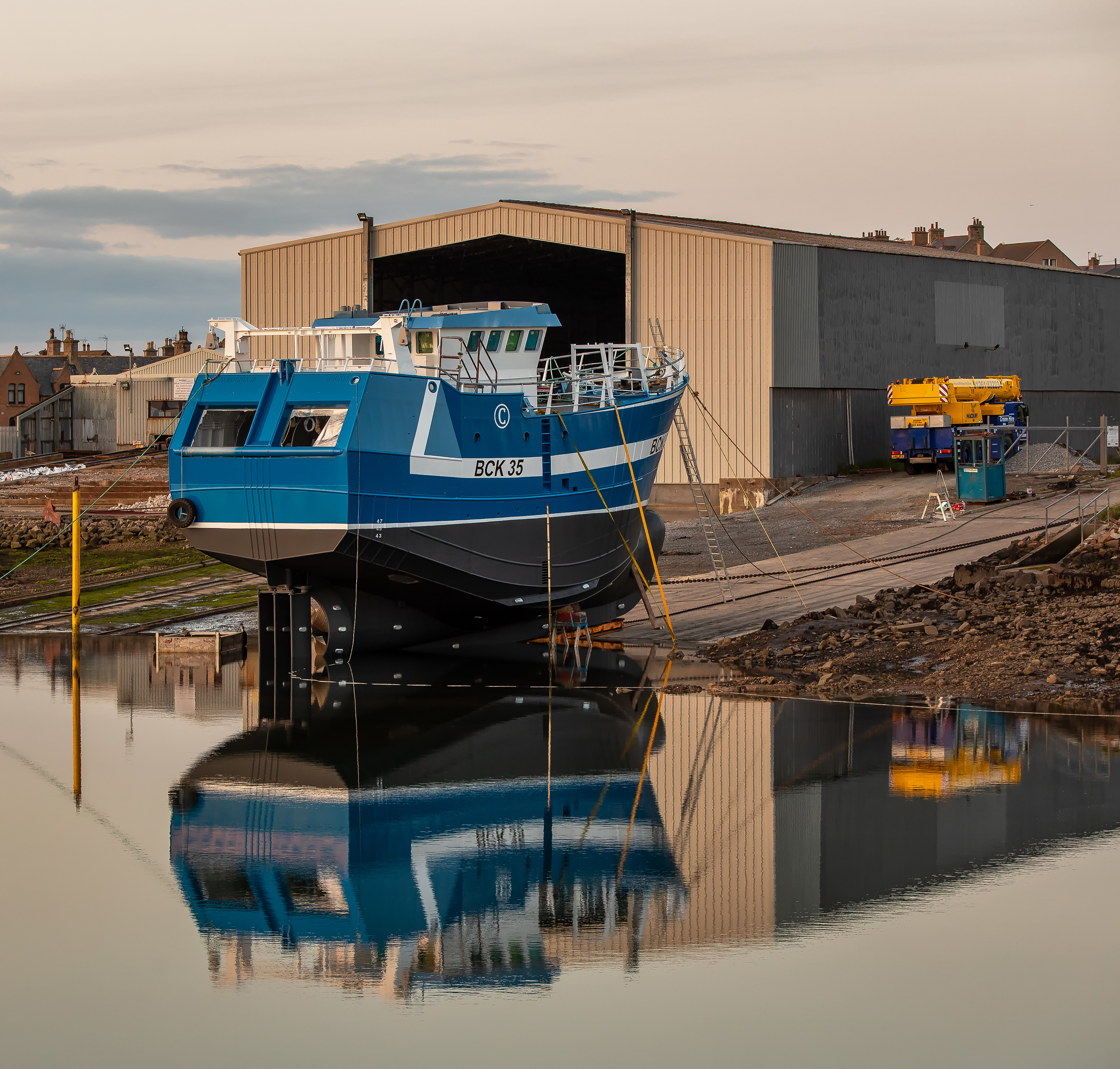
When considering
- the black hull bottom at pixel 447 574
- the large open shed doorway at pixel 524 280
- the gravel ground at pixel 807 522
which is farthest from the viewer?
the large open shed doorway at pixel 524 280

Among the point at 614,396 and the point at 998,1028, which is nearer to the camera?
the point at 998,1028

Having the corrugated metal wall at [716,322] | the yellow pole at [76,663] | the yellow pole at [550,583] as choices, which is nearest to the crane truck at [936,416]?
the corrugated metal wall at [716,322]

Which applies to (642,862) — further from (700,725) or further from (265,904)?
(700,725)

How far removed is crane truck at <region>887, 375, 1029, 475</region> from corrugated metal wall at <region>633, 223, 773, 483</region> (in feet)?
12.9

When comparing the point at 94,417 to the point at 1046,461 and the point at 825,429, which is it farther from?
the point at 1046,461

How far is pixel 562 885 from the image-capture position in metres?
10.2

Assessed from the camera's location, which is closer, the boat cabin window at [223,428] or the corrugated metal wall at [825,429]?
the boat cabin window at [223,428]

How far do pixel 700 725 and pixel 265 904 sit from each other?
6.74 metres

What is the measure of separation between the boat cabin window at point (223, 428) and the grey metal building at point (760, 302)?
14945mm

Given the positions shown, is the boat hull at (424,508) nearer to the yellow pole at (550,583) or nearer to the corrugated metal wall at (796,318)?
the yellow pole at (550,583)

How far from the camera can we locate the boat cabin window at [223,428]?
18.2 meters

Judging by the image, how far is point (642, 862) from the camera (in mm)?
10703

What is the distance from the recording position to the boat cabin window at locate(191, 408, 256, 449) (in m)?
18.2

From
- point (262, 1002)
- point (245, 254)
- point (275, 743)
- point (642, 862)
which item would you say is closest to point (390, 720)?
point (275, 743)
